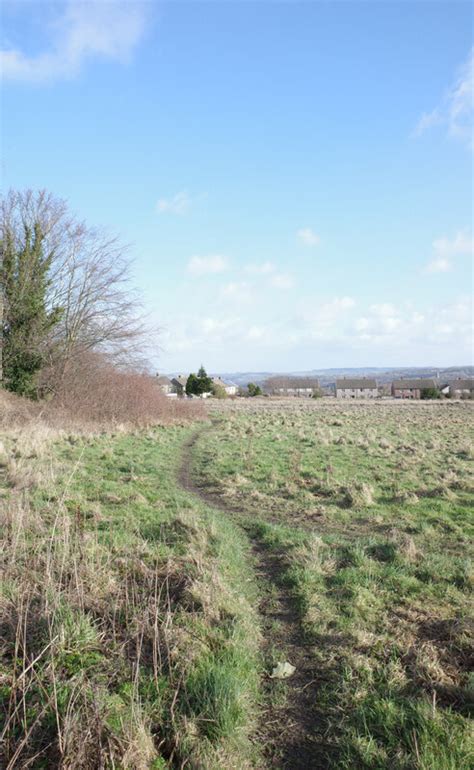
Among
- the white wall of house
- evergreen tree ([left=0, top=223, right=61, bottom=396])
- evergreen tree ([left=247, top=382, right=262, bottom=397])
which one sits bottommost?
the white wall of house

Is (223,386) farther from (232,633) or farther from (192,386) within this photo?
(232,633)

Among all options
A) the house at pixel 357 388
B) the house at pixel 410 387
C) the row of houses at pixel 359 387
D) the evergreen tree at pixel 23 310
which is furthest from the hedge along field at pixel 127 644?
the house at pixel 357 388

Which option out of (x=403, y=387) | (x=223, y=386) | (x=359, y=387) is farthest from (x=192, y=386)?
(x=359, y=387)

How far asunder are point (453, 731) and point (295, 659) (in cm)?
146

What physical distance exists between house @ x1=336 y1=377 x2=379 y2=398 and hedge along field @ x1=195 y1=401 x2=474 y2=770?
369 feet

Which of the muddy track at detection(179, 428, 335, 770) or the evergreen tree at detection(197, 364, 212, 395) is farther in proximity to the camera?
the evergreen tree at detection(197, 364, 212, 395)

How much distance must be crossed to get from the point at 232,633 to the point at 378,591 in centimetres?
204

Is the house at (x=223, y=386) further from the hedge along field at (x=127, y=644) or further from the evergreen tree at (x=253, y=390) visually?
the hedge along field at (x=127, y=644)

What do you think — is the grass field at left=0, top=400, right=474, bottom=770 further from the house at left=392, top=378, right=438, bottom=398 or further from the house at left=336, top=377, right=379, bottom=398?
the house at left=336, top=377, right=379, bottom=398

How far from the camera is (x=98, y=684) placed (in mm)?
3822

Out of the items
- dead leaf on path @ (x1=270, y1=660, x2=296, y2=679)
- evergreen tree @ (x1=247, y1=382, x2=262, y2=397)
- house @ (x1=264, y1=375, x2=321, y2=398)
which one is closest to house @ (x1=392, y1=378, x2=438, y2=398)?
house @ (x1=264, y1=375, x2=321, y2=398)

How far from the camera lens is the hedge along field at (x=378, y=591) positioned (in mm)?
3510

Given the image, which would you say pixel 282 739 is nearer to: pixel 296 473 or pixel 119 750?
pixel 119 750

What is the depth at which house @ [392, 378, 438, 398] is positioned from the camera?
11192 centimetres
